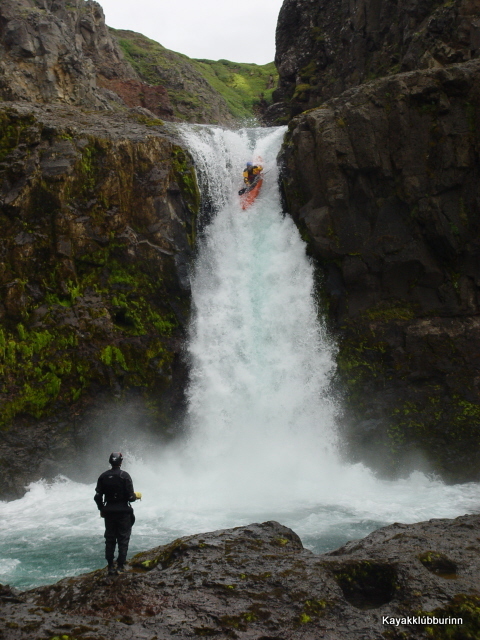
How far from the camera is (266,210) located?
20734mm

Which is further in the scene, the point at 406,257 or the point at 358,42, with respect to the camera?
the point at 358,42

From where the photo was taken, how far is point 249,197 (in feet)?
69.1

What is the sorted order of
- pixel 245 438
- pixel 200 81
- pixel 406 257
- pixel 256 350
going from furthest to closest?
1. pixel 200 81
2. pixel 256 350
3. pixel 406 257
4. pixel 245 438

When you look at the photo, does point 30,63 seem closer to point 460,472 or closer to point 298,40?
point 298,40

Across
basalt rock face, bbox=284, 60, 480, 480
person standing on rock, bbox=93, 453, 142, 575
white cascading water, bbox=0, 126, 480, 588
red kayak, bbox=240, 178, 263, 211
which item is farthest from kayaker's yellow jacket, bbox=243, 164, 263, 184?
person standing on rock, bbox=93, 453, 142, 575

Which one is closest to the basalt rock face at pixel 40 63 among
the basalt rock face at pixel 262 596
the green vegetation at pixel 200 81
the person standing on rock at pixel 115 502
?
the green vegetation at pixel 200 81

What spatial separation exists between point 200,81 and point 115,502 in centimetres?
4917

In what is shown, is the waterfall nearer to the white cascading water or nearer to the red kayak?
the white cascading water

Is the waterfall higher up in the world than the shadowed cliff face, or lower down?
lower down

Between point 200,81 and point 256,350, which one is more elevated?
Answer: point 200,81

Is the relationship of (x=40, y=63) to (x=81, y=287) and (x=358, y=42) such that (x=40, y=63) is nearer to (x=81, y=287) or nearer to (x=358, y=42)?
(x=81, y=287)

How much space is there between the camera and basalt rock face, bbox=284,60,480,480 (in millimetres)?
16984

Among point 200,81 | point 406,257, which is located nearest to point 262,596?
point 406,257

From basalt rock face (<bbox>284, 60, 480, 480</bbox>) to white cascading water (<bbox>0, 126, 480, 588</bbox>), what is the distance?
3.61 ft
